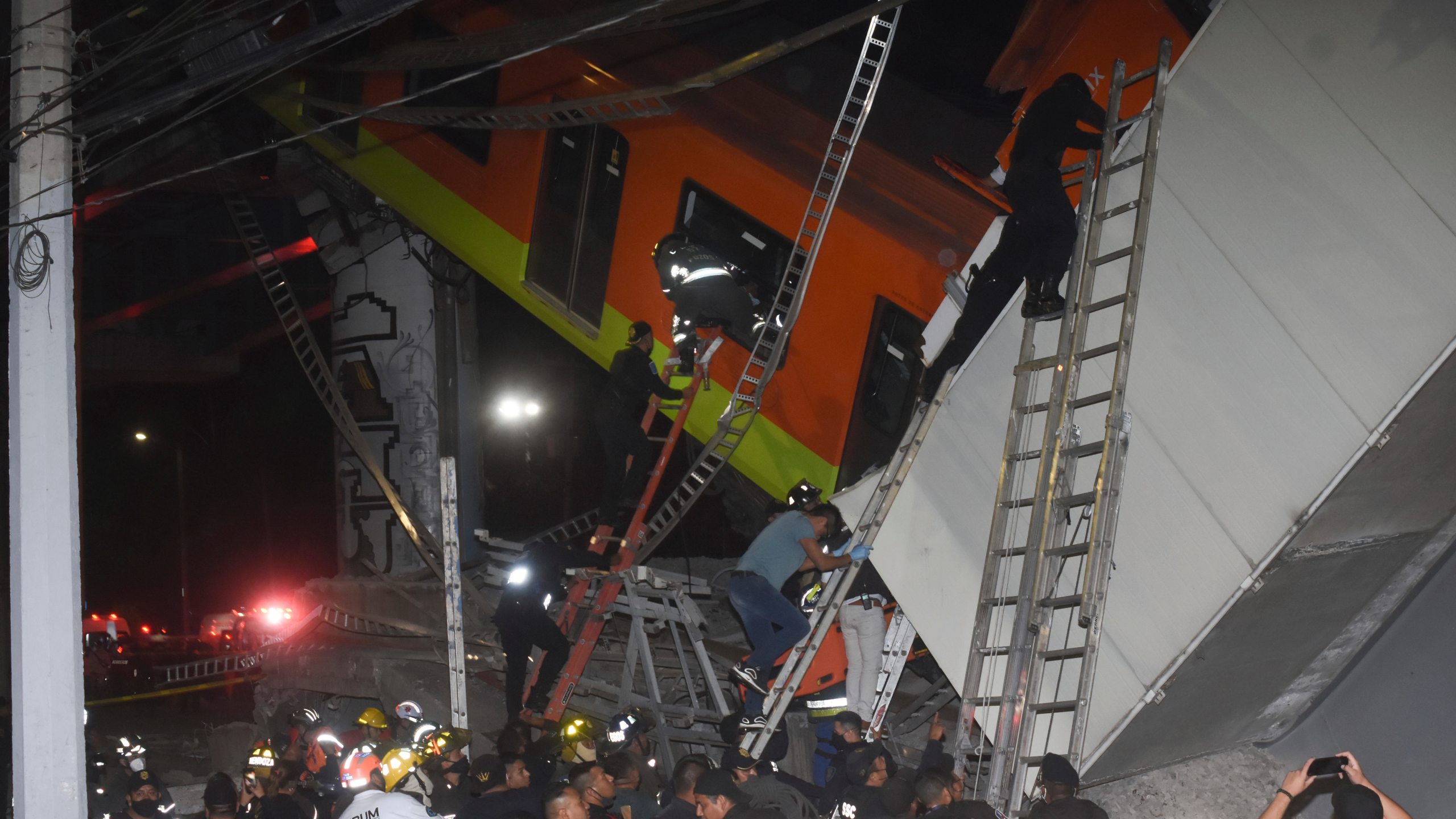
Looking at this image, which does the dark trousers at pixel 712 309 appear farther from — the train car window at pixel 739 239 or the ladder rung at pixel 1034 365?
the ladder rung at pixel 1034 365

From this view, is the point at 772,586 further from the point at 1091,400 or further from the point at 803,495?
the point at 1091,400

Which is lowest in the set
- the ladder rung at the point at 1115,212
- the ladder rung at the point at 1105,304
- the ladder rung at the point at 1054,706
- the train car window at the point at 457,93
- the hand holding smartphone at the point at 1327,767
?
the hand holding smartphone at the point at 1327,767

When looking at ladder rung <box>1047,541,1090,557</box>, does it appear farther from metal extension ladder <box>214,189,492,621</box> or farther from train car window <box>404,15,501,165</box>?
train car window <box>404,15,501,165</box>

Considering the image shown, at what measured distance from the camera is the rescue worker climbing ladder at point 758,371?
885cm

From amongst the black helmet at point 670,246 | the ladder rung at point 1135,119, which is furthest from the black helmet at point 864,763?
the black helmet at point 670,246

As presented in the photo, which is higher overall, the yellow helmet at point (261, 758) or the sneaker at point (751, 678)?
the yellow helmet at point (261, 758)

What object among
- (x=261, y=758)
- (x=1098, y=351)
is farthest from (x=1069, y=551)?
(x=261, y=758)

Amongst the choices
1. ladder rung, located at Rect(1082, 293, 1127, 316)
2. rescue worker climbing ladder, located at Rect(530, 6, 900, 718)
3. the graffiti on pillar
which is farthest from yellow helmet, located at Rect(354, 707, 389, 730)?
the graffiti on pillar

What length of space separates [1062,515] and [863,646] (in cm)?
278

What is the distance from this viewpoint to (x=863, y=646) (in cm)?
824

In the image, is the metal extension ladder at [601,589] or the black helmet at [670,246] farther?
the black helmet at [670,246]

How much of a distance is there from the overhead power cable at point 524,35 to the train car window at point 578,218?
2.05 m

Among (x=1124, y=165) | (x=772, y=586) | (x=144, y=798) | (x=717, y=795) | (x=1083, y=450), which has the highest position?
(x=1124, y=165)

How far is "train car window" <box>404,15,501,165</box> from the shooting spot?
39.2ft
